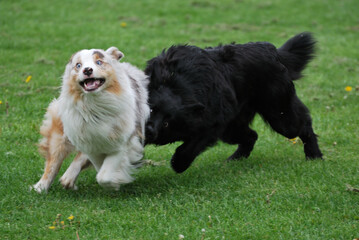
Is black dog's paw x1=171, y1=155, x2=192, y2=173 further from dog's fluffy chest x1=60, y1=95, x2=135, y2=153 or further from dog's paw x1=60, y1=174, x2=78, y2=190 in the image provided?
dog's paw x1=60, y1=174, x2=78, y2=190

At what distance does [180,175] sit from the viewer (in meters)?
5.77

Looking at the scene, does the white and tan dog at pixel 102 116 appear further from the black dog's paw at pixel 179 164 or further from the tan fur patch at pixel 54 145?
the black dog's paw at pixel 179 164

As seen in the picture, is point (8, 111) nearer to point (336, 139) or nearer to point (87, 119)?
point (87, 119)

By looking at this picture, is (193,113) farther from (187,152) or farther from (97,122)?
(97,122)

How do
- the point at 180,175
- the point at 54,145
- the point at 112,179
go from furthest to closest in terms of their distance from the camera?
the point at 180,175 < the point at 54,145 < the point at 112,179

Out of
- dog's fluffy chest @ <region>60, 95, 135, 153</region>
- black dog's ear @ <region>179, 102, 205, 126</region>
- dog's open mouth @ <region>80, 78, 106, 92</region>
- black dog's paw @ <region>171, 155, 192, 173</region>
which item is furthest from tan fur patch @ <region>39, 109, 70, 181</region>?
black dog's ear @ <region>179, 102, 205, 126</region>

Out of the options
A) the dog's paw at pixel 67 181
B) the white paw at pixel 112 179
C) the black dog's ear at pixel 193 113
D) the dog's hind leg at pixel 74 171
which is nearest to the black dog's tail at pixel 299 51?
the black dog's ear at pixel 193 113

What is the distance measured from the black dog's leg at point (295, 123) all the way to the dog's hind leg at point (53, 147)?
93.5 inches

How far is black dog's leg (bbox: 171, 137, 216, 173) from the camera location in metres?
5.30

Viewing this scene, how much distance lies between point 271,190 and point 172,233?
4.49ft

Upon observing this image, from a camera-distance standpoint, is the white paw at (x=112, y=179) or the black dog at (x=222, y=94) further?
the black dog at (x=222, y=94)

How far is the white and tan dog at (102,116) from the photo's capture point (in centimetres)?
461

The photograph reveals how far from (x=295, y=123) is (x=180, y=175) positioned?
1527 millimetres

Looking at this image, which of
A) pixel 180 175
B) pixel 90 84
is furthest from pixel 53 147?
pixel 180 175
